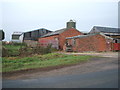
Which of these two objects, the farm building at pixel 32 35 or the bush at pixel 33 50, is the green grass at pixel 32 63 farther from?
the farm building at pixel 32 35

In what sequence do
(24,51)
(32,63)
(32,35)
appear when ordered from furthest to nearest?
1. (32,35)
2. (24,51)
3. (32,63)

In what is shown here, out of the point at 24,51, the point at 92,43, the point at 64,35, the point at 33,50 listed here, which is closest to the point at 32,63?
the point at 24,51

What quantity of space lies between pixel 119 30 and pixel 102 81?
140ft

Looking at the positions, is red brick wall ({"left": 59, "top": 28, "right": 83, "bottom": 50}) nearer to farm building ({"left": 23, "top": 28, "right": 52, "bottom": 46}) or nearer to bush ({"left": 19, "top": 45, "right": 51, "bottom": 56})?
bush ({"left": 19, "top": 45, "right": 51, "bottom": 56})

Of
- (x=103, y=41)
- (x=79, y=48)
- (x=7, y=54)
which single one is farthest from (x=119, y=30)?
(x=7, y=54)

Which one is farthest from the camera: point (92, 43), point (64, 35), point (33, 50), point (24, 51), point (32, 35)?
point (32, 35)

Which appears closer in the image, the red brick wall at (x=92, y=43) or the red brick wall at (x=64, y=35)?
the red brick wall at (x=92, y=43)

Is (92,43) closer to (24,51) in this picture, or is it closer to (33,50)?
(33,50)

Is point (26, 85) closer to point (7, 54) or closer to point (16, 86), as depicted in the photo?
point (16, 86)

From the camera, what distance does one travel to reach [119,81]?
510 centimetres

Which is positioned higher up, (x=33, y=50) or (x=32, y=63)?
(x=33, y=50)

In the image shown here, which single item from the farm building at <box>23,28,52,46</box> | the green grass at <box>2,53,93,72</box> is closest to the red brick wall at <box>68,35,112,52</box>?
the green grass at <box>2,53,93,72</box>

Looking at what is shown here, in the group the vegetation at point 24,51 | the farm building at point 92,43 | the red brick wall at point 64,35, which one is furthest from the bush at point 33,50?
the red brick wall at point 64,35

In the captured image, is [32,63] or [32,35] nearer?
[32,63]
